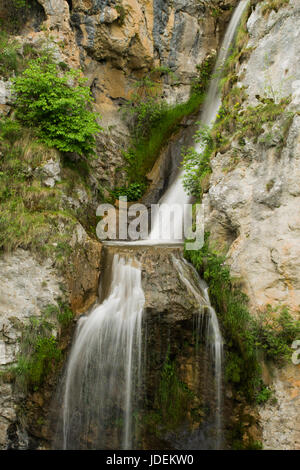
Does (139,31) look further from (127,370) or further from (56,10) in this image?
(127,370)

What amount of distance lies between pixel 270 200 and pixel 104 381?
4142 mm

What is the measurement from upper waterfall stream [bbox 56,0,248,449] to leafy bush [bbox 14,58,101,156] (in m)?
3.92

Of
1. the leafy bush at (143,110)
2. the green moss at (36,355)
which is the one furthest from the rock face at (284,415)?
the leafy bush at (143,110)

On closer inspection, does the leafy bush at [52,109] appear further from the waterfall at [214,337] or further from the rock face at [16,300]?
the waterfall at [214,337]

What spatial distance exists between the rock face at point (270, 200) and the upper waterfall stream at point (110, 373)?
3.18ft

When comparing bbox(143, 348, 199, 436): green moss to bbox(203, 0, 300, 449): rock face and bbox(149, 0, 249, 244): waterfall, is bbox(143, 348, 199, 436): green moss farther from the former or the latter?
bbox(149, 0, 249, 244): waterfall

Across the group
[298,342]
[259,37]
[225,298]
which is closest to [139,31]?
[259,37]

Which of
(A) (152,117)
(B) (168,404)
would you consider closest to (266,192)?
(B) (168,404)

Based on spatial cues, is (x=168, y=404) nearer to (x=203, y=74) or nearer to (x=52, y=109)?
(x=52, y=109)

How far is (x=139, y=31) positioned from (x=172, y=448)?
12202 mm

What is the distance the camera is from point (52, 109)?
707 cm

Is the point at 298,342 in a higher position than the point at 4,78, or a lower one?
lower

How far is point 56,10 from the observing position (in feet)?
31.8

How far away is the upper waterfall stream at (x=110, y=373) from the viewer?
4.72m
